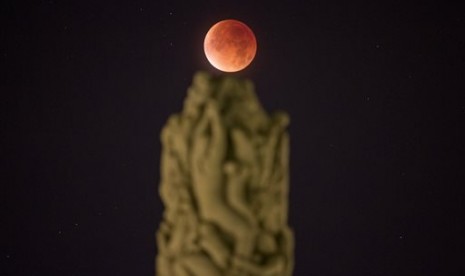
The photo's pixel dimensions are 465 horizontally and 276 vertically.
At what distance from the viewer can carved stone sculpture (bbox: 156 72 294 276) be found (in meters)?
2.96

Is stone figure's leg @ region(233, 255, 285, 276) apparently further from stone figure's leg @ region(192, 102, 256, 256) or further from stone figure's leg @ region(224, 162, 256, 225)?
stone figure's leg @ region(224, 162, 256, 225)

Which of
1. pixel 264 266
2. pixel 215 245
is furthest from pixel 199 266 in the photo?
pixel 264 266

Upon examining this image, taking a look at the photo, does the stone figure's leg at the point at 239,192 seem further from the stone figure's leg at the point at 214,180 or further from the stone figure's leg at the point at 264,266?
the stone figure's leg at the point at 264,266

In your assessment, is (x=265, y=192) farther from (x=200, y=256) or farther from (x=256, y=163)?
(x=200, y=256)

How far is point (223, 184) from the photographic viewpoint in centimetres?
297

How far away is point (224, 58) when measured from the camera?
501cm

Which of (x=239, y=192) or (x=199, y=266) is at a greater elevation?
(x=239, y=192)

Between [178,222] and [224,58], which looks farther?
[224,58]

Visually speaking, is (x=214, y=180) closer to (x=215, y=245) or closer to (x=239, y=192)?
(x=239, y=192)

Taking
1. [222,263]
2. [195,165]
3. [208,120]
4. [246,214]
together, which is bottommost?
[222,263]

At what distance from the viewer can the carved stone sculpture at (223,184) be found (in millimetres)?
2963

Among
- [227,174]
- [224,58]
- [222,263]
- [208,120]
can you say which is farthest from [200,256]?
[224,58]

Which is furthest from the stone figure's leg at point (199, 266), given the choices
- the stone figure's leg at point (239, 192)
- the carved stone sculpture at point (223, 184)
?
the stone figure's leg at point (239, 192)

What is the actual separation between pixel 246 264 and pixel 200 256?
0.21 m
